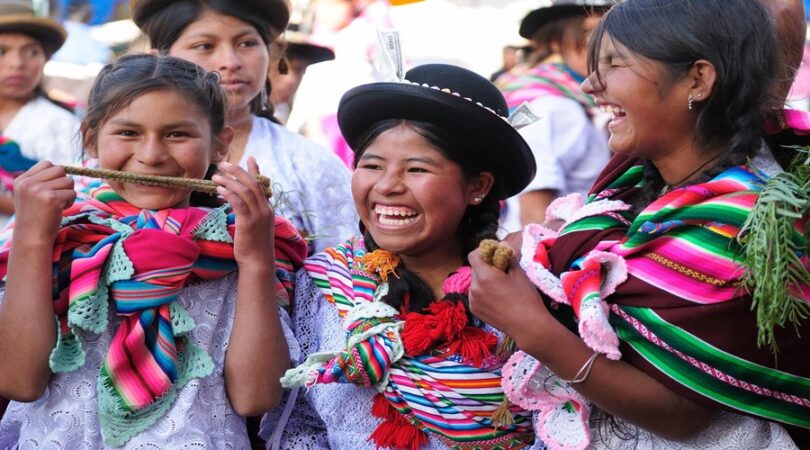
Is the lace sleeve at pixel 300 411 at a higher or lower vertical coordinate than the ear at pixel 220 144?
lower

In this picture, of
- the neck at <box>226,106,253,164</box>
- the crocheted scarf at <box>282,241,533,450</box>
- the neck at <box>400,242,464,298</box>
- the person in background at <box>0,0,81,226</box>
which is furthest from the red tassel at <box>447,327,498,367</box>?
the person in background at <box>0,0,81,226</box>

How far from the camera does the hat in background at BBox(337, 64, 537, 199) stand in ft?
9.32

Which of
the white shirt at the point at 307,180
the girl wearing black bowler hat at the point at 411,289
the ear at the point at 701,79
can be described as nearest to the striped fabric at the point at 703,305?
the ear at the point at 701,79

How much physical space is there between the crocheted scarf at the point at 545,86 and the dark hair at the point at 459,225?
207cm

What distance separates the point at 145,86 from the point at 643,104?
1290 millimetres

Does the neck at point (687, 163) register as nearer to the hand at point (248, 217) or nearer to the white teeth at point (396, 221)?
the white teeth at point (396, 221)

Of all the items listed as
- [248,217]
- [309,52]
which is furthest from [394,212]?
[309,52]

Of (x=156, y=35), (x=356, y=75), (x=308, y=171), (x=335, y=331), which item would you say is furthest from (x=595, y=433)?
(x=356, y=75)

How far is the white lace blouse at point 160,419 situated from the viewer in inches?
106

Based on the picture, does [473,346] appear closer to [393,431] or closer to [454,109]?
[393,431]

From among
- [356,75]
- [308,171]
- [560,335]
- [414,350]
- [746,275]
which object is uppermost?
[746,275]

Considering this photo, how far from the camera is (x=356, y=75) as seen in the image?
6469mm

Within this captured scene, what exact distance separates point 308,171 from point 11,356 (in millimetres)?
1485

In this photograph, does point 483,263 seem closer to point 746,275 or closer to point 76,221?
point 746,275
